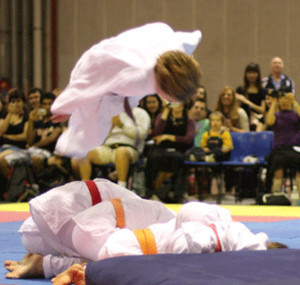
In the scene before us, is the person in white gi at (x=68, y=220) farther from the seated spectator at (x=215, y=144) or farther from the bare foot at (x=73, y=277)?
the seated spectator at (x=215, y=144)

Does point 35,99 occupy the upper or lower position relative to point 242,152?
upper

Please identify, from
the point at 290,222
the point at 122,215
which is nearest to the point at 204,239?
the point at 122,215

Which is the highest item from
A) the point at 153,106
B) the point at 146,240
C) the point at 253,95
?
the point at 253,95

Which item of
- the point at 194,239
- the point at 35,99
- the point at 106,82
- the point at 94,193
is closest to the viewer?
the point at 194,239

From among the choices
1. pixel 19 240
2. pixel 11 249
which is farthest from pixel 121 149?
pixel 11 249

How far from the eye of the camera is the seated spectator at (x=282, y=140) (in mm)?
8008

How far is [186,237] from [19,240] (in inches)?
87.3

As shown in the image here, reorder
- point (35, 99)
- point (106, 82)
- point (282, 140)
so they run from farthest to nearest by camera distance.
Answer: point (35, 99), point (282, 140), point (106, 82)

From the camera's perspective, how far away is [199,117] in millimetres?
8883

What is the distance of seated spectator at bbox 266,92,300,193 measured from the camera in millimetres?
8008

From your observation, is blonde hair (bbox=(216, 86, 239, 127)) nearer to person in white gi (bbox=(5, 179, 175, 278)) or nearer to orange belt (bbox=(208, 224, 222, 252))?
person in white gi (bbox=(5, 179, 175, 278))

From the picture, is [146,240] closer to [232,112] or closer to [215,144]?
[215,144]

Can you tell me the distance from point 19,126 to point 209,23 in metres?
4.54

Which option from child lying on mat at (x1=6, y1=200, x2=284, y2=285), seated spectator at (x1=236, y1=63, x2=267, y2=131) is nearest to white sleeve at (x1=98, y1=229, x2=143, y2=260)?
child lying on mat at (x1=6, y1=200, x2=284, y2=285)
